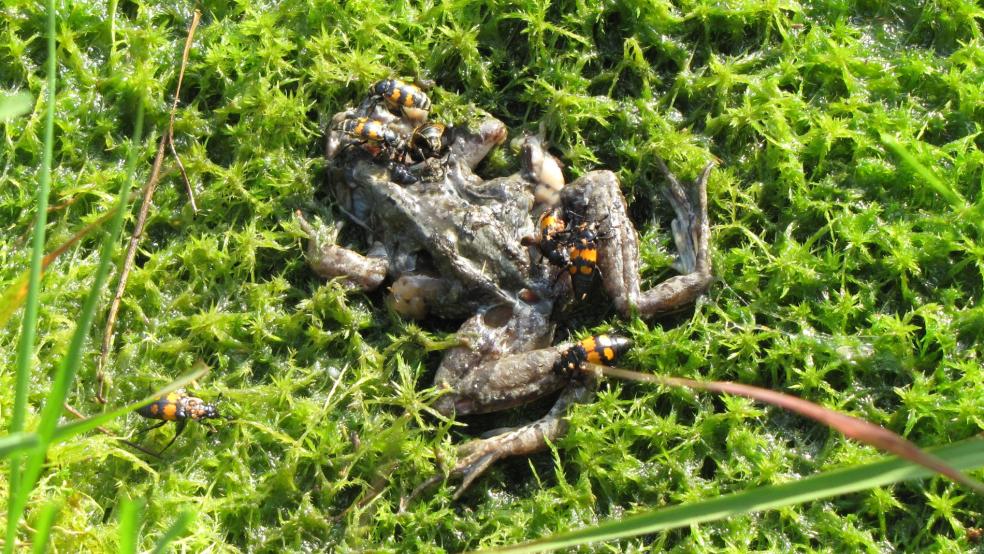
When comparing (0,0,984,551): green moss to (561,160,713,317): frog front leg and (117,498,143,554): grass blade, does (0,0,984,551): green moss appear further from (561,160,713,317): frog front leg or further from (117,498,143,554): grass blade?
(117,498,143,554): grass blade

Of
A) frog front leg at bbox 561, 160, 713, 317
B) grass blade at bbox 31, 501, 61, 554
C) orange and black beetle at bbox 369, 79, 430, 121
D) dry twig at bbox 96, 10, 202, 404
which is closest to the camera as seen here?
grass blade at bbox 31, 501, 61, 554

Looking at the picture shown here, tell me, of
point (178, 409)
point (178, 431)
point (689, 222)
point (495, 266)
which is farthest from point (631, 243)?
point (178, 431)

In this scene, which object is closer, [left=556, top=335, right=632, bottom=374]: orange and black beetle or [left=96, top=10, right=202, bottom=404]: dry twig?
[left=556, top=335, right=632, bottom=374]: orange and black beetle

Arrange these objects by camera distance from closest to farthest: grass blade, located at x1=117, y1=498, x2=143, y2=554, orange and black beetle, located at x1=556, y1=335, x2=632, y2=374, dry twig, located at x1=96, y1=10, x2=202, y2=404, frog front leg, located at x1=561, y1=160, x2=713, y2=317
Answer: grass blade, located at x1=117, y1=498, x2=143, y2=554 → orange and black beetle, located at x1=556, y1=335, x2=632, y2=374 → frog front leg, located at x1=561, y1=160, x2=713, y2=317 → dry twig, located at x1=96, y1=10, x2=202, y2=404

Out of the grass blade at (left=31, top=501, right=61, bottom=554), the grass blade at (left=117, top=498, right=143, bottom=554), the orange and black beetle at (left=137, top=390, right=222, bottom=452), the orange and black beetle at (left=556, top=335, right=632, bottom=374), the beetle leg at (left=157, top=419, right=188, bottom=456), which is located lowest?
the beetle leg at (left=157, top=419, right=188, bottom=456)

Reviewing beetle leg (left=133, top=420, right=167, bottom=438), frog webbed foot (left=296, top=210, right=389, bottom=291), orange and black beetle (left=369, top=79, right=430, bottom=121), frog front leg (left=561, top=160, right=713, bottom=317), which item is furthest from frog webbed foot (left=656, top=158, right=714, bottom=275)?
beetle leg (left=133, top=420, right=167, bottom=438)

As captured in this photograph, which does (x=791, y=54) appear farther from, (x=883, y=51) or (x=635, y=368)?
(x=635, y=368)

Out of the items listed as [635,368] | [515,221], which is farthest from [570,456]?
[515,221]

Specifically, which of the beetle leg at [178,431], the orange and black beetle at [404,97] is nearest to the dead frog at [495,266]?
the orange and black beetle at [404,97]
